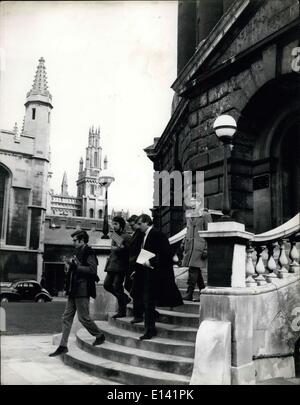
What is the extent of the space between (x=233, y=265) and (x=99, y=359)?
2.56m

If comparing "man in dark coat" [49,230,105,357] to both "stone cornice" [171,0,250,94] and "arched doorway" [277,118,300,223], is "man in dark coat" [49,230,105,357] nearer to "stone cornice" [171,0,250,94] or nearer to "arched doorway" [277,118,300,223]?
"arched doorway" [277,118,300,223]

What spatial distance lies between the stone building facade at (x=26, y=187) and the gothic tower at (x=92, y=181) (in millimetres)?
49652

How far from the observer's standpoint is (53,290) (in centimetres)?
4125

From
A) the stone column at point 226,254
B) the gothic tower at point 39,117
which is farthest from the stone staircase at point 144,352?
the gothic tower at point 39,117

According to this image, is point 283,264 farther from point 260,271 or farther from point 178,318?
point 178,318

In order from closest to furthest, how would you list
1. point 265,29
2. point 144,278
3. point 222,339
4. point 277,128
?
point 222,339, point 144,278, point 265,29, point 277,128

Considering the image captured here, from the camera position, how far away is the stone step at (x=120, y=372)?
5.66 meters

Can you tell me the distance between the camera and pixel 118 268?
27.0 ft

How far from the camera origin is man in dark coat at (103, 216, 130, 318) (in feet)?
26.9

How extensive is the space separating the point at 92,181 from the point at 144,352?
9297 cm

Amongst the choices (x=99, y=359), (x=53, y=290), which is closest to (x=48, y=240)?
(x=53, y=290)

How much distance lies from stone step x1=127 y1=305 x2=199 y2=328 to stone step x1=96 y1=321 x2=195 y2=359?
44 centimetres

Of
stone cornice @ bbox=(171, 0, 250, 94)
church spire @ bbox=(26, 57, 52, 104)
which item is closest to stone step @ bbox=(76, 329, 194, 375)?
stone cornice @ bbox=(171, 0, 250, 94)
